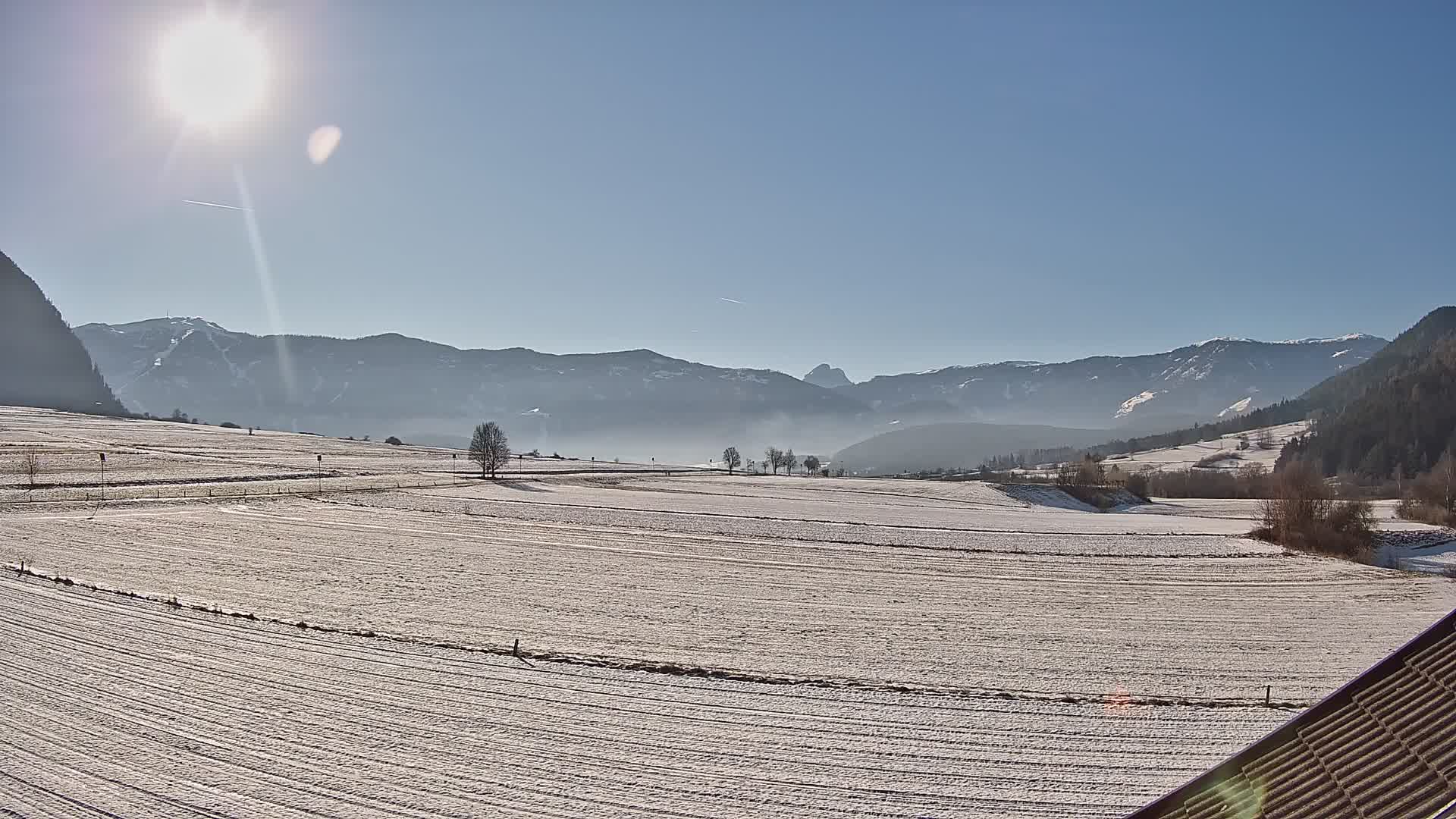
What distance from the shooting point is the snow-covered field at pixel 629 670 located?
42.5ft

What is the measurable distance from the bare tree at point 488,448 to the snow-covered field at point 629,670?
4877 centimetres

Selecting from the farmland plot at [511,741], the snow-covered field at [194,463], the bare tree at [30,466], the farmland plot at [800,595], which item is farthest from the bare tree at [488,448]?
the farmland plot at [511,741]

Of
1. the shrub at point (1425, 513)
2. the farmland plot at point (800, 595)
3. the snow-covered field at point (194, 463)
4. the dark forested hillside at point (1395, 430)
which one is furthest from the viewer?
the dark forested hillside at point (1395, 430)

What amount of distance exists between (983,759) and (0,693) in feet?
66.4

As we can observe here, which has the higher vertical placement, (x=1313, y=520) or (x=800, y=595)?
(x=1313, y=520)

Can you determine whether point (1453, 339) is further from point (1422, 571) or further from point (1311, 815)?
point (1311, 815)

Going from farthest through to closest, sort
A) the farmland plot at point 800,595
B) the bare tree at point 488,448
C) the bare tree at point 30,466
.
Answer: the bare tree at point 488,448 < the bare tree at point 30,466 < the farmland plot at point 800,595

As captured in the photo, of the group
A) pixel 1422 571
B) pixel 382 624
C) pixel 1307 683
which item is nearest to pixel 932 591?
pixel 1307 683

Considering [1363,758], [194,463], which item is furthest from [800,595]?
[194,463]

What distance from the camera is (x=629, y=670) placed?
63.1 feet

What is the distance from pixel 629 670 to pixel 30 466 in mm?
67779

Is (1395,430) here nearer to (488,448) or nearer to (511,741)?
(488,448)

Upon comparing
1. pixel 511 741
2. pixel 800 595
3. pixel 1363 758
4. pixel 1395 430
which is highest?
pixel 1395 430

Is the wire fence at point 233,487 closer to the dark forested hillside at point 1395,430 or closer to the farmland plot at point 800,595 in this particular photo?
the farmland plot at point 800,595
